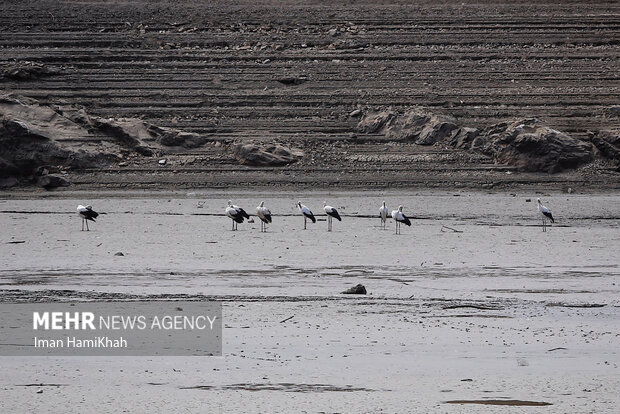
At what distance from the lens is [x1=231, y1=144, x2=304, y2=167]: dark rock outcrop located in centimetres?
2322

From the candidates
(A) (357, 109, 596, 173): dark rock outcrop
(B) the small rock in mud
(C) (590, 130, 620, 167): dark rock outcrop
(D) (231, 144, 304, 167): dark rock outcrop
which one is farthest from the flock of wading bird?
(C) (590, 130, 620, 167): dark rock outcrop

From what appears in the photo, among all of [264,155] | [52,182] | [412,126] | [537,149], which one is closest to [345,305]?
[264,155]

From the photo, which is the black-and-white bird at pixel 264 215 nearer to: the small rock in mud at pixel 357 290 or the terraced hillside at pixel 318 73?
the terraced hillside at pixel 318 73

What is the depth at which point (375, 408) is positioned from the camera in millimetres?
6457

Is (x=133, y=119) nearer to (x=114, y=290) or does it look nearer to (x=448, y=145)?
(x=448, y=145)

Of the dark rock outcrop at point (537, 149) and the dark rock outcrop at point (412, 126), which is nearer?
the dark rock outcrop at point (537, 149)

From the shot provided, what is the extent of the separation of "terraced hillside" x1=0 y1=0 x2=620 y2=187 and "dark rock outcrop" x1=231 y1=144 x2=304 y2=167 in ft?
0.76

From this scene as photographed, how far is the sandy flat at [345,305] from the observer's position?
6762 millimetres

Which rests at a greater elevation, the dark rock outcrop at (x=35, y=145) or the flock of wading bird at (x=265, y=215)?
the dark rock outcrop at (x=35, y=145)

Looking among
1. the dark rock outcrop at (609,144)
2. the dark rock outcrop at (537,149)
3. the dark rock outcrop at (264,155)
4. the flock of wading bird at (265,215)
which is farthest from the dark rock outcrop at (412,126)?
the flock of wading bird at (265,215)

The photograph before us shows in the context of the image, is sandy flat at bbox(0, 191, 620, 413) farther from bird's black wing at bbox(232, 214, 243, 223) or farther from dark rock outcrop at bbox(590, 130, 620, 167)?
dark rock outcrop at bbox(590, 130, 620, 167)

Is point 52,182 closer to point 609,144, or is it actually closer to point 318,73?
point 318,73

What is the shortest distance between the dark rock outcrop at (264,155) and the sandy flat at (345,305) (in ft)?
14.8

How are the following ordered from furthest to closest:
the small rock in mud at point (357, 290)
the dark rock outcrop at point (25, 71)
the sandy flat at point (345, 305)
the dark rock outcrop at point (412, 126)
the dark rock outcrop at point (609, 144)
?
1. the dark rock outcrop at point (25, 71)
2. the dark rock outcrop at point (412, 126)
3. the dark rock outcrop at point (609, 144)
4. the small rock in mud at point (357, 290)
5. the sandy flat at point (345, 305)
